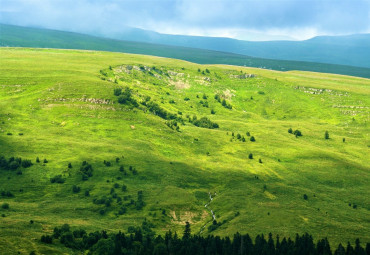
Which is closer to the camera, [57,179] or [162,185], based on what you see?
[57,179]

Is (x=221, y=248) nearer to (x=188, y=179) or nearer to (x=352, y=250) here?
(x=352, y=250)

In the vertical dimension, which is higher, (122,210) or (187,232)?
(187,232)

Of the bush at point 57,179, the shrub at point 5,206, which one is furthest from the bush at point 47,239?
the bush at point 57,179

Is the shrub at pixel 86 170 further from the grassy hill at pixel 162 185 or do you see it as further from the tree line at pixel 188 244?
the tree line at pixel 188 244

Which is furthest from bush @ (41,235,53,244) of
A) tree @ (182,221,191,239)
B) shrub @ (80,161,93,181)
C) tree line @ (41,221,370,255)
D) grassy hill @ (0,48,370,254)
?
shrub @ (80,161,93,181)

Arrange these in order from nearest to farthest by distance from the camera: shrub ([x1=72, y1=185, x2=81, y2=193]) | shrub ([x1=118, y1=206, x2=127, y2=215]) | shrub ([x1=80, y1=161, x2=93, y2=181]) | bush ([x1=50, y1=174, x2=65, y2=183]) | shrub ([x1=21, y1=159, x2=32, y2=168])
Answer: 1. shrub ([x1=118, y1=206, x2=127, y2=215])
2. shrub ([x1=72, y1=185, x2=81, y2=193])
3. bush ([x1=50, y1=174, x2=65, y2=183])
4. shrub ([x1=80, y1=161, x2=93, y2=181])
5. shrub ([x1=21, y1=159, x2=32, y2=168])

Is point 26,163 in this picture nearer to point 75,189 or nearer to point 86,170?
point 86,170

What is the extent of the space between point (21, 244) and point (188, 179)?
75.7 metres

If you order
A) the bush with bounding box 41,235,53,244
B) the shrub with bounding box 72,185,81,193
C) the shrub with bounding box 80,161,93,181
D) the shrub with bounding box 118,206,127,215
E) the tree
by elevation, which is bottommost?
the shrub with bounding box 118,206,127,215

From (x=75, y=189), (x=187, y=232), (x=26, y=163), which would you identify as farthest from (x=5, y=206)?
(x=187, y=232)

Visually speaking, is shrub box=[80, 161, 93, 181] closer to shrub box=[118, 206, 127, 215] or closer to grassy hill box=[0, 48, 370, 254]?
grassy hill box=[0, 48, 370, 254]

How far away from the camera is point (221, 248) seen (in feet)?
346

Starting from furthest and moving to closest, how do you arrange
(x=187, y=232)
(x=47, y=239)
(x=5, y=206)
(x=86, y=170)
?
(x=86, y=170)
(x=5, y=206)
(x=187, y=232)
(x=47, y=239)

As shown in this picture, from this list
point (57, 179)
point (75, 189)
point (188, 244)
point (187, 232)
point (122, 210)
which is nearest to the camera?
point (188, 244)
